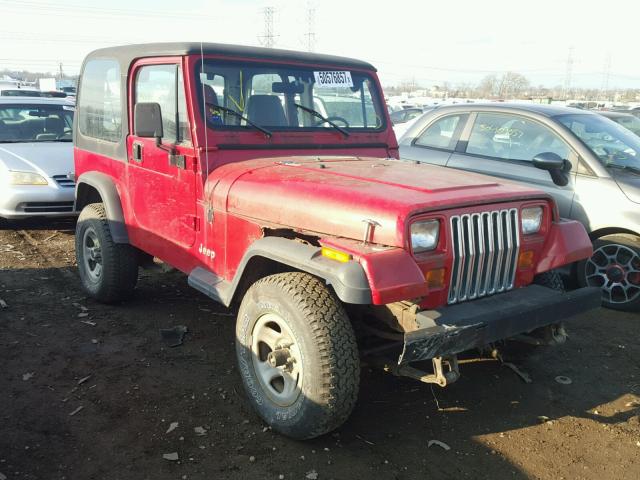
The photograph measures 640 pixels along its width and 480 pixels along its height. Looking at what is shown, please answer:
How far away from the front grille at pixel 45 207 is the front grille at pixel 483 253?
18.7 feet

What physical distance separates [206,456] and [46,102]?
709 centimetres

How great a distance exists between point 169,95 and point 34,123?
5144mm

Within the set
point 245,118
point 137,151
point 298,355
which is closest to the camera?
point 298,355

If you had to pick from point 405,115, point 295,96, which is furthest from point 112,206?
point 405,115

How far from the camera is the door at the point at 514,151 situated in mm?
5504

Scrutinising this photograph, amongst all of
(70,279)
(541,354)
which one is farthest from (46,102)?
(541,354)

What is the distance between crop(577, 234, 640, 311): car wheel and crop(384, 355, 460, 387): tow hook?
285cm

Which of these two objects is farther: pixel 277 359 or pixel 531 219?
pixel 531 219

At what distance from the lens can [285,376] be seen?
3.26 meters

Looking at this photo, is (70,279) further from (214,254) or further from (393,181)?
(393,181)

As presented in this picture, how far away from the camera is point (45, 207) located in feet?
23.6

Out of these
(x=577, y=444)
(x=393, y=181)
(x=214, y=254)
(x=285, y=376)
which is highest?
(x=393, y=181)

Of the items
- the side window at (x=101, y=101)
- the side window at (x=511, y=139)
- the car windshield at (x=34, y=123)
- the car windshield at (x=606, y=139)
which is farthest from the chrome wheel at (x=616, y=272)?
the car windshield at (x=34, y=123)

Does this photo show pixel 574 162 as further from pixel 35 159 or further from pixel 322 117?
pixel 35 159
